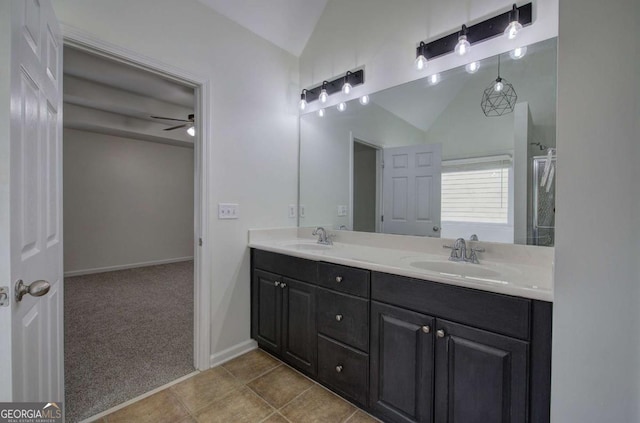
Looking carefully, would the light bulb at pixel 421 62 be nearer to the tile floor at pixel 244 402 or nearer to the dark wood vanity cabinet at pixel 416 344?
the dark wood vanity cabinet at pixel 416 344

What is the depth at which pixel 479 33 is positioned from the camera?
155cm

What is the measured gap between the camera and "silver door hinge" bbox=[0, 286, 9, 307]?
756 millimetres

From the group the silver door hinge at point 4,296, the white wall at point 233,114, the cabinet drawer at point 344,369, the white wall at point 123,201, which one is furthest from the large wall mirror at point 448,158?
the white wall at point 123,201

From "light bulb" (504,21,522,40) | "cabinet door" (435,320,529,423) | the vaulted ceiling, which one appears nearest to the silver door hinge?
"cabinet door" (435,320,529,423)

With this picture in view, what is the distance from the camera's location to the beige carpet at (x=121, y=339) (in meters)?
1.72

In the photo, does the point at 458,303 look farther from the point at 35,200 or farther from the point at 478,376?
the point at 35,200

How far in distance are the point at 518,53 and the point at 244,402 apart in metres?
2.47

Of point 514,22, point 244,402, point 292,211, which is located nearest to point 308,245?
point 292,211

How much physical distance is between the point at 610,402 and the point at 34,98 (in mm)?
2073

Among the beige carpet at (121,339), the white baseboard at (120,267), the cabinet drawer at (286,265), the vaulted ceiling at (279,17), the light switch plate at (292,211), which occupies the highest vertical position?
the vaulted ceiling at (279,17)

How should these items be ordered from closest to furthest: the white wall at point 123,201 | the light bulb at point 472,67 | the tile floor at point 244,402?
the tile floor at point 244,402, the light bulb at point 472,67, the white wall at point 123,201

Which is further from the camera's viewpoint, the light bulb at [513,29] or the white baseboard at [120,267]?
the white baseboard at [120,267]

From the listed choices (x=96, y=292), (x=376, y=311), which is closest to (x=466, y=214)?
(x=376, y=311)

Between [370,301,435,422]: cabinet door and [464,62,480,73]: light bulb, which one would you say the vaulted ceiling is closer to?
[464,62,480,73]: light bulb
